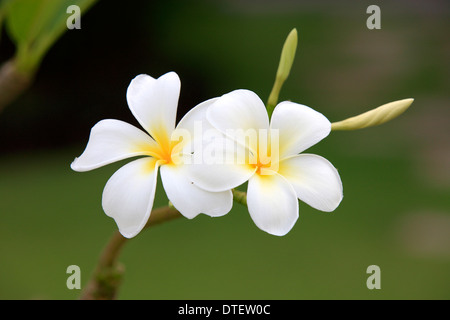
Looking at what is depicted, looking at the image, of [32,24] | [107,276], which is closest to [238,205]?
[32,24]

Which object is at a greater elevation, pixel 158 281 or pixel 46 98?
pixel 46 98

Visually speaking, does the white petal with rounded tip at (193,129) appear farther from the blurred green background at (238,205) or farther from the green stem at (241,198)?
the blurred green background at (238,205)

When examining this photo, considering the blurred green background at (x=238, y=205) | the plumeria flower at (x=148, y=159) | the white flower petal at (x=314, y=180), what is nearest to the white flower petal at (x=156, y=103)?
the plumeria flower at (x=148, y=159)

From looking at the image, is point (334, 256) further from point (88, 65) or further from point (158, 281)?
point (88, 65)

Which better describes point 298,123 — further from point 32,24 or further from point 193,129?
point 32,24

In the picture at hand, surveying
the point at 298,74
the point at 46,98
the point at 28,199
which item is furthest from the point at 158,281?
the point at 298,74

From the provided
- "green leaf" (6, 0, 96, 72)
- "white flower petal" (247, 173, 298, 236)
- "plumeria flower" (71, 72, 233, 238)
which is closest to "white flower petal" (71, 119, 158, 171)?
"plumeria flower" (71, 72, 233, 238)

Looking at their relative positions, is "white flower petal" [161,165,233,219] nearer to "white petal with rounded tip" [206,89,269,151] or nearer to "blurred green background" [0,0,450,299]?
"white petal with rounded tip" [206,89,269,151]
